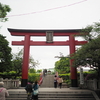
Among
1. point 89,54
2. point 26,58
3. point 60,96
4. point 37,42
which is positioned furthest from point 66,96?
point 37,42

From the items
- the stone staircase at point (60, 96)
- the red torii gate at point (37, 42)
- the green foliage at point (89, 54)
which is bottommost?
the stone staircase at point (60, 96)

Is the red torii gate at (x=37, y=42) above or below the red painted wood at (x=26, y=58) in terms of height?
above

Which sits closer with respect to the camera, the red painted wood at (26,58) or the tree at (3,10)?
the tree at (3,10)

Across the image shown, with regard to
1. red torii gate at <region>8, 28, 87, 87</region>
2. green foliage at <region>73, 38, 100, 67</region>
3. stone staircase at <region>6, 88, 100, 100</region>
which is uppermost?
red torii gate at <region>8, 28, 87, 87</region>

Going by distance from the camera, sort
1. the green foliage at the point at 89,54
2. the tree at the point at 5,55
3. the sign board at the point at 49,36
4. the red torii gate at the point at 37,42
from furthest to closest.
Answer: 1. the sign board at the point at 49,36
2. the red torii gate at the point at 37,42
3. the tree at the point at 5,55
4. the green foliage at the point at 89,54

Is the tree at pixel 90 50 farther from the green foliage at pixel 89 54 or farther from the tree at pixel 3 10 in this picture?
the tree at pixel 3 10

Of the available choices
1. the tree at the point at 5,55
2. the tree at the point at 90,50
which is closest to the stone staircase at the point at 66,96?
the tree at the point at 90,50

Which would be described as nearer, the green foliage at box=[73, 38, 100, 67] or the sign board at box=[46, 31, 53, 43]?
the green foliage at box=[73, 38, 100, 67]

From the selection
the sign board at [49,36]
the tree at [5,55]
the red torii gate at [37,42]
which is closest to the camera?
the tree at [5,55]

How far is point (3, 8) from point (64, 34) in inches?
269

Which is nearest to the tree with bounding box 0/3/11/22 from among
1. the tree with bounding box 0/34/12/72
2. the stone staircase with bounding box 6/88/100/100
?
the tree with bounding box 0/34/12/72

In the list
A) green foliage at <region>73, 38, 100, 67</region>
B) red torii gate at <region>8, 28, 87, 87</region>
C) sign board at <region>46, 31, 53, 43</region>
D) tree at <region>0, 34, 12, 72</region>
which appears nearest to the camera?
green foliage at <region>73, 38, 100, 67</region>

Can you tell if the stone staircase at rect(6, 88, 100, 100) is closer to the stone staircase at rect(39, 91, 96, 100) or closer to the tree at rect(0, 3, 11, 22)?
the stone staircase at rect(39, 91, 96, 100)

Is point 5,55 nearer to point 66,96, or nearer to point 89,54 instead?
point 66,96
